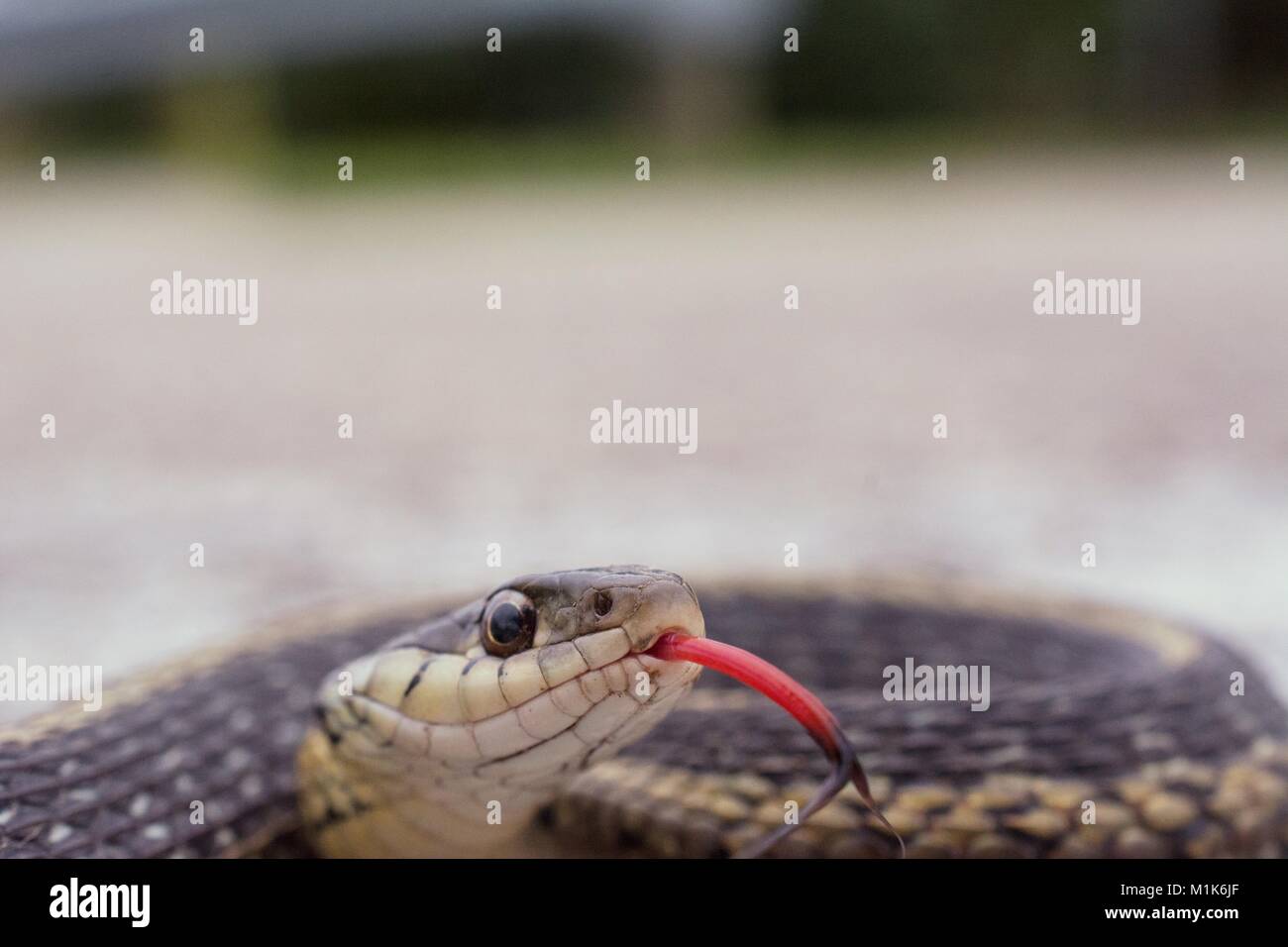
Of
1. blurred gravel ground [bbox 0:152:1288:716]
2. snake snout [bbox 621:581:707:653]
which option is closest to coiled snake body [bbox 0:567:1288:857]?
snake snout [bbox 621:581:707:653]

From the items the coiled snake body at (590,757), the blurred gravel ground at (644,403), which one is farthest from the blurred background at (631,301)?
the coiled snake body at (590,757)

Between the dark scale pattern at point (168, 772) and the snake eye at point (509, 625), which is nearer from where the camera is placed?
the snake eye at point (509, 625)

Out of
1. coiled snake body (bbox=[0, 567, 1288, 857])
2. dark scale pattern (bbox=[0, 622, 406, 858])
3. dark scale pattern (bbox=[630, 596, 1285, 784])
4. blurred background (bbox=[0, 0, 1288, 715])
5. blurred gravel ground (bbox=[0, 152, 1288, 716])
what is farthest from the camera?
blurred background (bbox=[0, 0, 1288, 715])

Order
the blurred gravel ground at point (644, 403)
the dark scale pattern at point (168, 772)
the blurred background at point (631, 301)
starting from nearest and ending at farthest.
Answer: the dark scale pattern at point (168, 772) < the blurred gravel ground at point (644, 403) < the blurred background at point (631, 301)

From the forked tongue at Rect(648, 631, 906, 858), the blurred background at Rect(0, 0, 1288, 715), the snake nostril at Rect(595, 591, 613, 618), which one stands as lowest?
the forked tongue at Rect(648, 631, 906, 858)

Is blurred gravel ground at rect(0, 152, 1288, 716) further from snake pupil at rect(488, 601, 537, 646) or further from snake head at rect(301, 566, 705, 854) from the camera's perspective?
snake pupil at rect(488, 601, 537, 646)

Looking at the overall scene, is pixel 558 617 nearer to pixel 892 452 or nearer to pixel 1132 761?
pixel 1132 761

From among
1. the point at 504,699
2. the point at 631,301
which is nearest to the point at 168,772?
the point at 504,699

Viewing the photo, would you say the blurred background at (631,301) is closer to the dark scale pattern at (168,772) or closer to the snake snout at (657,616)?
the dark scale pattern at (168,772)

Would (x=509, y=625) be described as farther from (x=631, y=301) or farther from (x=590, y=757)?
(x=631, y=301)
